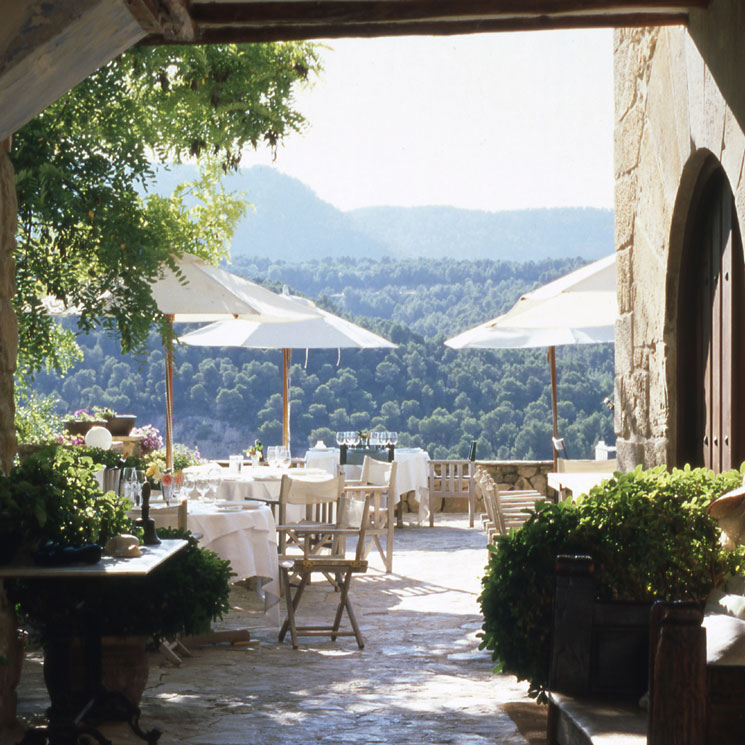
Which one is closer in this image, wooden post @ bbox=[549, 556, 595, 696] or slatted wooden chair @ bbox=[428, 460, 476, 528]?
wooden post @ bbox=[549, 556, 595, 696]

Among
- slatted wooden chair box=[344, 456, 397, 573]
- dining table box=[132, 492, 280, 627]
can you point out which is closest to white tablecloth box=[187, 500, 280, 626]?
dining table box=[132, 492, 280, 627]

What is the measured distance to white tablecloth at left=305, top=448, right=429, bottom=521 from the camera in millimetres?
11344

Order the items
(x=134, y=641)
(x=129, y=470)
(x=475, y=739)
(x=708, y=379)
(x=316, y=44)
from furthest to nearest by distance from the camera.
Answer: (x=316, y=44) → (x=129, y=470) → (x=708, y=379) → (x=134, y=641) → (x=475, y=739)

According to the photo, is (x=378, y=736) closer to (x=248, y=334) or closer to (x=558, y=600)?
(x=558, y=600)

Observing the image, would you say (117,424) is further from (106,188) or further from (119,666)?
(119,666)

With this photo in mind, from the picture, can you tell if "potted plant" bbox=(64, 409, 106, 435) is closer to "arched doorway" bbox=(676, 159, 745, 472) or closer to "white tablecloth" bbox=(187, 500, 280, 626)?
"white tablecloth" bbox=(187, 500, 280, 626)

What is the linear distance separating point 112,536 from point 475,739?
167 cm

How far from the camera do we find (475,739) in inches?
162

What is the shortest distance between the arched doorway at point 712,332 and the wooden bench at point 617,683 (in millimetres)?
1017

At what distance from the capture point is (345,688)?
197 inches

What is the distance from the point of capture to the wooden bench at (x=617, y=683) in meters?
2.59

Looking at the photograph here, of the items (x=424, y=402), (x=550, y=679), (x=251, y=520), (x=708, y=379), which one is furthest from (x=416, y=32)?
(x=424, y=402)

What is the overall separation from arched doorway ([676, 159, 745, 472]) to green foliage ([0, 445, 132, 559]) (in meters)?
2.58

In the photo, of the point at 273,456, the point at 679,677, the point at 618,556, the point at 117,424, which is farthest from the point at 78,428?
the point at 679,677
